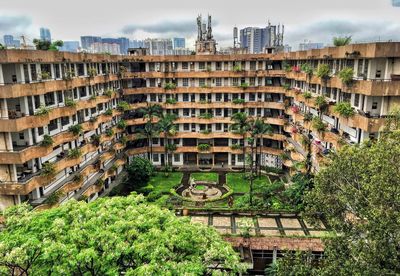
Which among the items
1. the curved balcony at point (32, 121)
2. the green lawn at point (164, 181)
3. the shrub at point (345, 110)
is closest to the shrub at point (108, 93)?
the curved balcony at point (32, 121)

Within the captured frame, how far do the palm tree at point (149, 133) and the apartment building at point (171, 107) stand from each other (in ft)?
2.83

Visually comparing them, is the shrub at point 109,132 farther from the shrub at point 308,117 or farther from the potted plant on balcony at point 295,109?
the shrub at point 308,117

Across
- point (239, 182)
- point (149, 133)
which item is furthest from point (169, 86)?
point (239, 182)

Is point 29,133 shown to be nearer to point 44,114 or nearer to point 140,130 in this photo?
point 44,114

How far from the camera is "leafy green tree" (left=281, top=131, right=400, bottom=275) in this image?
17141 millimetres

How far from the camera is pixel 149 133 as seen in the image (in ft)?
200

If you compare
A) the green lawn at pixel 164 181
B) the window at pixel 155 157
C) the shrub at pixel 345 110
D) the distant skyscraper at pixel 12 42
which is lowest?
the green lawn at pixel 164 181

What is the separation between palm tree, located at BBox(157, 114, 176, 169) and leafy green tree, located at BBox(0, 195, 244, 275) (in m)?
39.8

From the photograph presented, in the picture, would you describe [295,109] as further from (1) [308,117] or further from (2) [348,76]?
(2) [348,76]

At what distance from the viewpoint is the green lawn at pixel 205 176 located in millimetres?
60438

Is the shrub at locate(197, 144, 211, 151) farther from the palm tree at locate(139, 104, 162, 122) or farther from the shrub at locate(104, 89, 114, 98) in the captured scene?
the shrub at locate(104, 89, 114, 98)

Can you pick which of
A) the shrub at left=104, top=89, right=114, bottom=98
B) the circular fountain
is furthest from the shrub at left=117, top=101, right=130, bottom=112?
the circular fountain

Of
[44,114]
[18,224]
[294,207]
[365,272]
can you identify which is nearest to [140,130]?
[44,114]

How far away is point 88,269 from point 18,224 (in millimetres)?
5482
